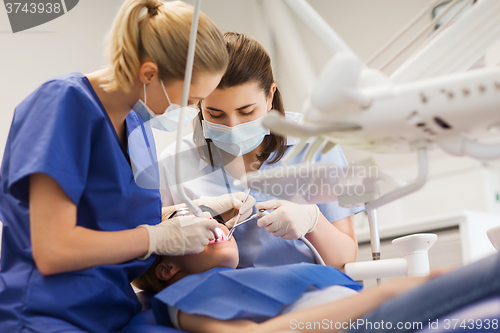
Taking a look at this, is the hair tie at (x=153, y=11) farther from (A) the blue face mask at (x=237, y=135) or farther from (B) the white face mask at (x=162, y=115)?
(A) the blue face mask at (x=237, y=135)

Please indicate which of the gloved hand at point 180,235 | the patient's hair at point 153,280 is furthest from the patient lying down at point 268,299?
the patient's hair at point 153,280

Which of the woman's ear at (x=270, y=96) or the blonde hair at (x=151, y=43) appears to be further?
the woman's ear at (x=270, y=96)

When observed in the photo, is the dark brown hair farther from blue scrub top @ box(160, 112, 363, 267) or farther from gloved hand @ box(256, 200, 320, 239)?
gloved hand @ box(256, 200, 320, 239)

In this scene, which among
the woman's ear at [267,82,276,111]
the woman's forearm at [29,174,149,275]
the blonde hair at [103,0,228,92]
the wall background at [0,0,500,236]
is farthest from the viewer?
the wall background at [0,0,500,236]

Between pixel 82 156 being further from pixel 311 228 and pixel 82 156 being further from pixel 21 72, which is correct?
pixel 21 72

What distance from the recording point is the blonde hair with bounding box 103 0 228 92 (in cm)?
113

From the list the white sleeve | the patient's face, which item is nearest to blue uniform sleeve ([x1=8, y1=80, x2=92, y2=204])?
the white sleeve

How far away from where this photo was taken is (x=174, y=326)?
3.69ft

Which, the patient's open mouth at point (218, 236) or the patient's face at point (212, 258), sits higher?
the patient's open mouth at point (218, 236)

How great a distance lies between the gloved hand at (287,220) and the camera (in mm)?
1378

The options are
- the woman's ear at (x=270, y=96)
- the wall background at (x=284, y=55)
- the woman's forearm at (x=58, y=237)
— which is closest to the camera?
the woman's forearm at (x=58, y=237)

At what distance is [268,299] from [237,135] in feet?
2.39

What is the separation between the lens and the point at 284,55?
4.48ft

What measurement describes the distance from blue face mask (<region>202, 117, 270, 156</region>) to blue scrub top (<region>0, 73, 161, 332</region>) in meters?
0.46
